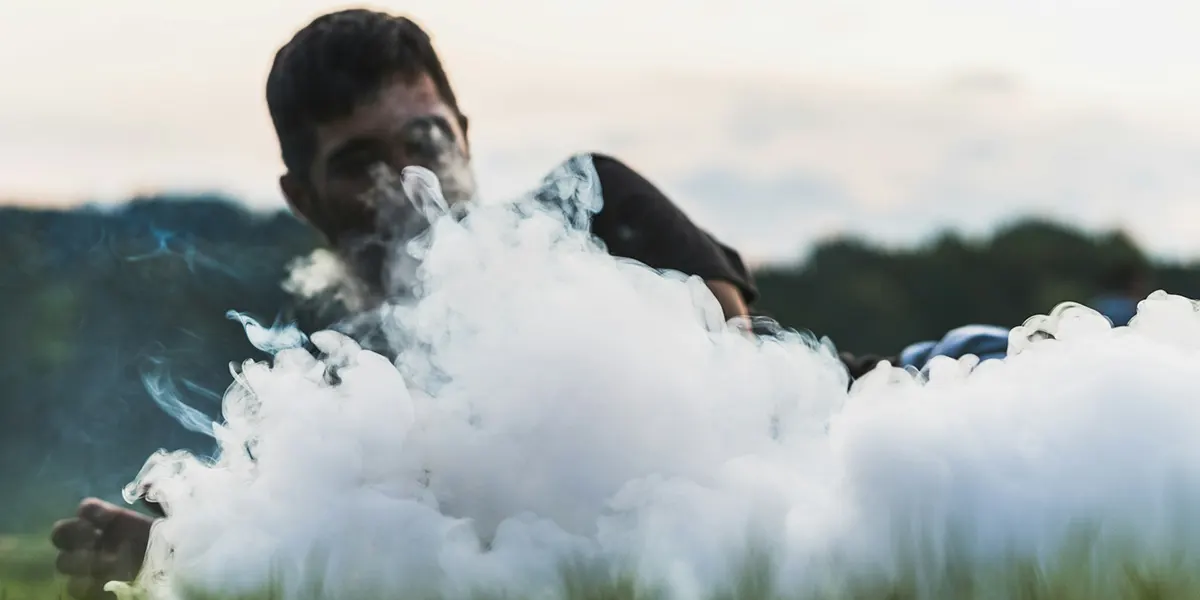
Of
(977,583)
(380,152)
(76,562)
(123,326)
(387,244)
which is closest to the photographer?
(977,583)

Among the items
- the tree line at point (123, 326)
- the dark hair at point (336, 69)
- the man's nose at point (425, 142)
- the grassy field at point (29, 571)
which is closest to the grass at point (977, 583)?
the grassy field at point (29, 571)

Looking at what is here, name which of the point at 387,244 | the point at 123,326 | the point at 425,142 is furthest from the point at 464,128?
the point at 123,326

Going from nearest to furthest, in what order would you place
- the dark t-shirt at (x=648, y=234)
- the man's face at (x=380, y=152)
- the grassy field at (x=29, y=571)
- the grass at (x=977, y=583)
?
the grass at (x=977, y=583), the grassy field at (x=29, y=571), the man's face at (x=380, y=152), the dark t-shirt at (x=648, y=234)

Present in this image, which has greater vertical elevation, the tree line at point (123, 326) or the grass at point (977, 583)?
the tree line at point (123, 326)

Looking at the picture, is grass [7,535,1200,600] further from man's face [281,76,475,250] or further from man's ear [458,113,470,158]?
man's ear [458,113,470,158]

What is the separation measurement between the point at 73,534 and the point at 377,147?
3.36ft

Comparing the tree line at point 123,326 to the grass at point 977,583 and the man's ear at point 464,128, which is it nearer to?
the man's ear at point 464,128

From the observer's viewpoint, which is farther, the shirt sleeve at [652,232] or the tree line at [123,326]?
the shirt sleeve at [652,232]

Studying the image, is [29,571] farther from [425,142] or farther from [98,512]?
[425,142]

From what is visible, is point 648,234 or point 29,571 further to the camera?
point 648,234

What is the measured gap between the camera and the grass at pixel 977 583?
1710 millimetres

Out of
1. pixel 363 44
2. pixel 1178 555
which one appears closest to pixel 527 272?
pixel 1178 555

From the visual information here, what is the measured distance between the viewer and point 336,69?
10.4ft

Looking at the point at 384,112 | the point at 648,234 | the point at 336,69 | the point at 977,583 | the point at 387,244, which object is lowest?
the point at 977,583
